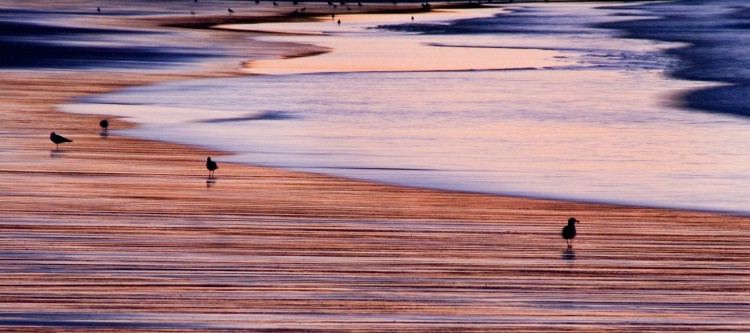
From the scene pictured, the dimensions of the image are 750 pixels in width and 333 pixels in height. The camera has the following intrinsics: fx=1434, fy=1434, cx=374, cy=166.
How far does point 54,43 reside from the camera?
1697 inches

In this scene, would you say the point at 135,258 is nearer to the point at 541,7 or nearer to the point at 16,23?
the point at 16,23

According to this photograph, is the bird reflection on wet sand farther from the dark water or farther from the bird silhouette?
the dark water

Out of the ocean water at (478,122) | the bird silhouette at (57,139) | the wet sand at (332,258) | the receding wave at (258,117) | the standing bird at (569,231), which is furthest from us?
the receding wave at (258,117)

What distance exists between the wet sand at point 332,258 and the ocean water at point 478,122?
1341 mm

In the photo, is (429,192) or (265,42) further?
(265,42)

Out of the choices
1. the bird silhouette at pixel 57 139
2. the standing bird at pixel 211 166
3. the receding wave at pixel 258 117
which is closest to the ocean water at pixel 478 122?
the receding wave at pixel 258 117

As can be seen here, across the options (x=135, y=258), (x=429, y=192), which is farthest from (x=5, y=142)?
(x=135, y=258)

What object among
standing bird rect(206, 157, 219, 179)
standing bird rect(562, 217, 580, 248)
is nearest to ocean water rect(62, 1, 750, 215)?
standing bird rect(206, 157, 219, 179)

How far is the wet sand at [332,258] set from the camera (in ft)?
30.3

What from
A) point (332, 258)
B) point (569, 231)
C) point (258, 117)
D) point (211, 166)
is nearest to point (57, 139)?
point (211, 166)

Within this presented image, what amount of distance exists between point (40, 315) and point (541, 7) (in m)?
83.8

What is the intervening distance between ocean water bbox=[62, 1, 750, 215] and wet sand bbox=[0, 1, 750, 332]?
1.34 m

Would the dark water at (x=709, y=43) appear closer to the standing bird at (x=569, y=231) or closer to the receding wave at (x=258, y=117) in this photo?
the receding wave at (x=258, y=117)

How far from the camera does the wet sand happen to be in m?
9.23
